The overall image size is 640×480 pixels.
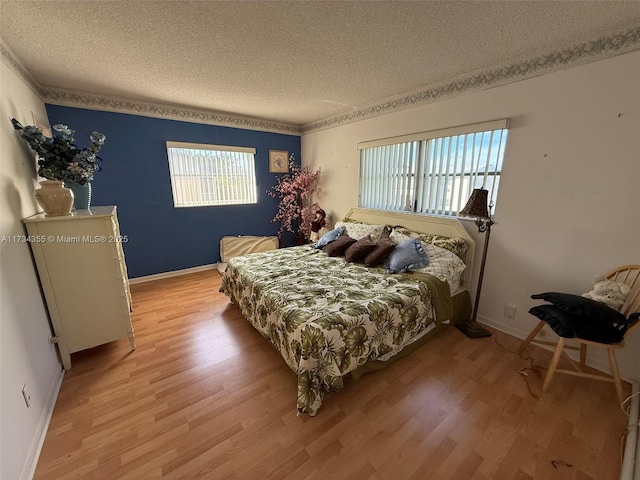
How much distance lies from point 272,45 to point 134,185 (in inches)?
106

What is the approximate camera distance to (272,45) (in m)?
1.89

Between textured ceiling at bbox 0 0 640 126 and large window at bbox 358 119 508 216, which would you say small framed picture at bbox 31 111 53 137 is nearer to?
textured ceiling at bbox 0 0 640 126

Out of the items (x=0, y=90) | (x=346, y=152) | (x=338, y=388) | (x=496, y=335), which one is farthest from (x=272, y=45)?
(x=496, y=335)

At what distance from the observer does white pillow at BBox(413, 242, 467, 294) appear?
7.63ft

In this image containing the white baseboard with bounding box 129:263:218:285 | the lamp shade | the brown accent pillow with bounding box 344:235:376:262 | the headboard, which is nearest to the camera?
the lamp shade

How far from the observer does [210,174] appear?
157 inches

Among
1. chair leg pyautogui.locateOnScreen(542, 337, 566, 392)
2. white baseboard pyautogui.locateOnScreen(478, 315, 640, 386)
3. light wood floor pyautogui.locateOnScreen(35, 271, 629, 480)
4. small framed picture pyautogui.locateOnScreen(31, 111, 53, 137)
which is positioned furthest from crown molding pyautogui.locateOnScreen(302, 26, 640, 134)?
small framed picture pyautogui.locateOnScreen(31, 111, 53, 137)

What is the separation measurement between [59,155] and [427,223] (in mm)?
3367

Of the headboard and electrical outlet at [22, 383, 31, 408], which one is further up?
the headboard

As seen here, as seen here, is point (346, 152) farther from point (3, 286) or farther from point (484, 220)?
point (3, 286)

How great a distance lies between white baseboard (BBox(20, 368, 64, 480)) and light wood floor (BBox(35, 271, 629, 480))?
3 cm

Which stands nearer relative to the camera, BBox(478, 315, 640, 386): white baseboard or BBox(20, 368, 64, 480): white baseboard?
BBox(20, 368, 64, 480): white baseboard

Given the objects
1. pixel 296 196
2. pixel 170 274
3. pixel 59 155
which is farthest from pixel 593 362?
pixel 170 274

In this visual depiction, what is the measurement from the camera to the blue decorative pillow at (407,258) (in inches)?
94.7
